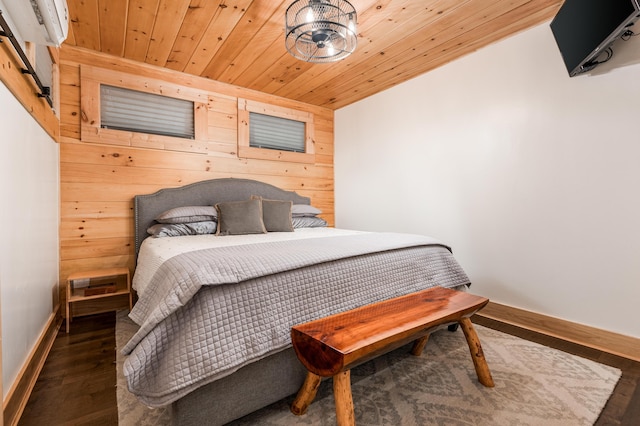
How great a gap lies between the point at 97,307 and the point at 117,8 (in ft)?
7.89

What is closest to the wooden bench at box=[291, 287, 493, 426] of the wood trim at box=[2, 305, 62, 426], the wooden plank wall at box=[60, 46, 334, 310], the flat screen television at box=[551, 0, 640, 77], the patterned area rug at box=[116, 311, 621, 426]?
the patterned area rug at box=[116, 311, 621, 426]

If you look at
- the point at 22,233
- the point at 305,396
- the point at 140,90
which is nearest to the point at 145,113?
the point at 140,90

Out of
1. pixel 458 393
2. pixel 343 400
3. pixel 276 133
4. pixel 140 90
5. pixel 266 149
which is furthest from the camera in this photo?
pixel 276 133

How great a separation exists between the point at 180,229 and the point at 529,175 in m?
3.00

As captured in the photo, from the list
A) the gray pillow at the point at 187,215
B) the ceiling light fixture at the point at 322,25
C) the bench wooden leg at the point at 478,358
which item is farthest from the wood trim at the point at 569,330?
the gray pillow at the point at 187,215

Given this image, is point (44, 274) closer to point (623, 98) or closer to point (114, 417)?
point (114, 417)

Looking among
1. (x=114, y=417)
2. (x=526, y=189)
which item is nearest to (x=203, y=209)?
(x=114, y=417)

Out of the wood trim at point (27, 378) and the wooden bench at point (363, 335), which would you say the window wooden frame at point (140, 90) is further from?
the wooden bench at point (363, 335)

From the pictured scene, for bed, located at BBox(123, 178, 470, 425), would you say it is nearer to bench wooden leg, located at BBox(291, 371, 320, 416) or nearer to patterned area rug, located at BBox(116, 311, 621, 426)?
bench wooden leg, located at BBox(291, 371, 320, 416)

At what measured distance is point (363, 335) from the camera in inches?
49.3

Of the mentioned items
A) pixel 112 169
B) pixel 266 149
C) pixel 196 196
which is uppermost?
pixel 266 149

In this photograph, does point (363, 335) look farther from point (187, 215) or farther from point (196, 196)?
point (196, 196)

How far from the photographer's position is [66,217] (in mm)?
2705

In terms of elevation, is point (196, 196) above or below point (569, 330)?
above
